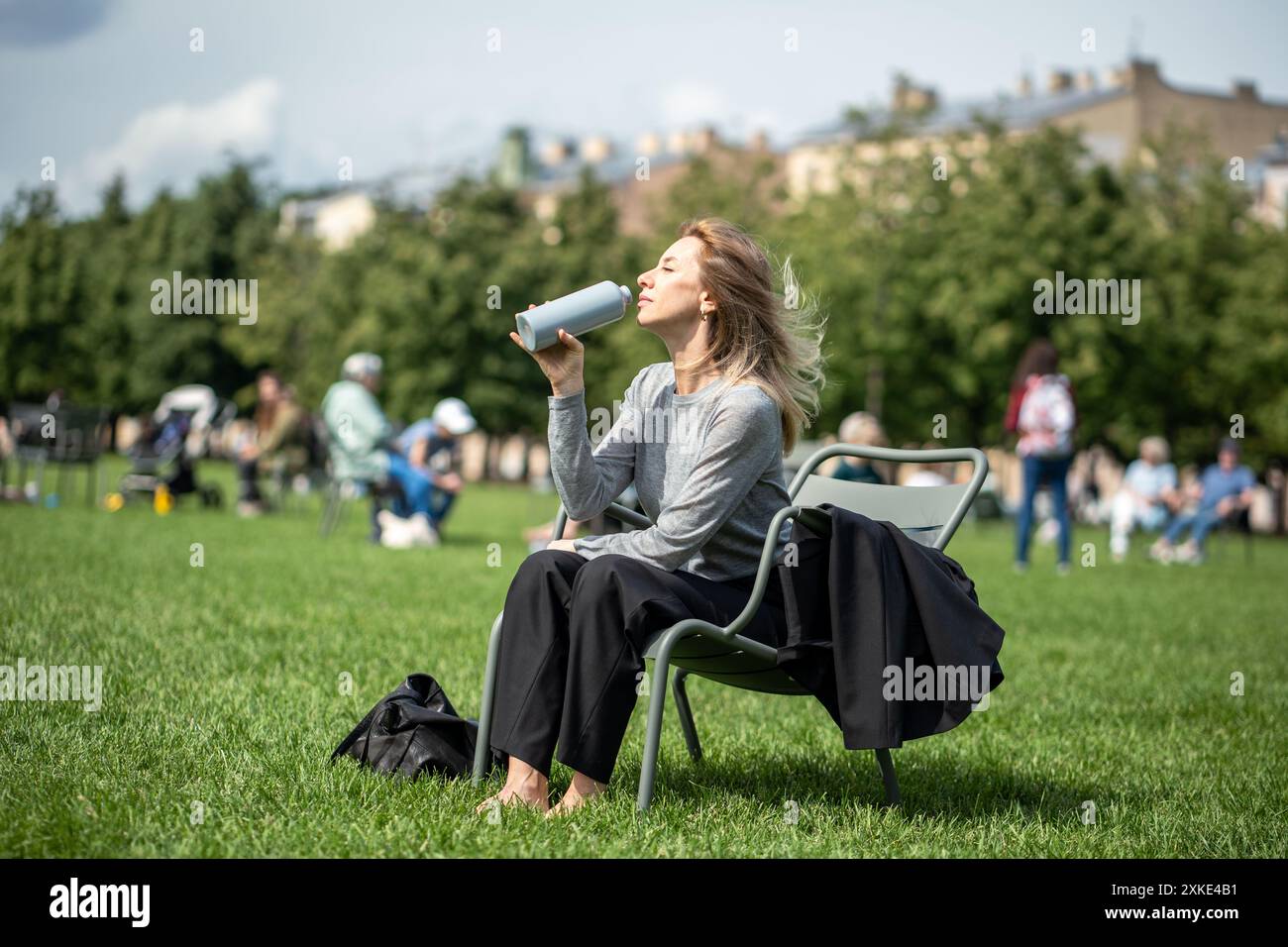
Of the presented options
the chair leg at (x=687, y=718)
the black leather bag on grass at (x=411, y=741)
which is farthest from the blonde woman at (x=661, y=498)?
the chair leg at (x=687, y=718)

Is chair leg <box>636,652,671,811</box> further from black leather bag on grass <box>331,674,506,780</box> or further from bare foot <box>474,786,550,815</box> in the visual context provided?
black leather bag on grass <box>331,674,506,780</box>

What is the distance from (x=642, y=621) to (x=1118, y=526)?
1767cm

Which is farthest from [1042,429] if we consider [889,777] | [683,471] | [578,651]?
[578,651]

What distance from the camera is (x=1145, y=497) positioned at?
816 inches

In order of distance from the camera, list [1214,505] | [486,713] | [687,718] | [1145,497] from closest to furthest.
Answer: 1. [486,713]
2. [687,718]
3. [1214,505]
4. [1145,497]

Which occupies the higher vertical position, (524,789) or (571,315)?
(571,315)

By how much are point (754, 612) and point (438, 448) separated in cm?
1302

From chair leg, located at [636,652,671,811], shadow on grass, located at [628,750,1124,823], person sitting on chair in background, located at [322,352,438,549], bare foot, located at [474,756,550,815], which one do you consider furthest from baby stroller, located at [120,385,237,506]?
chair leg, located at [636,652,671,811]

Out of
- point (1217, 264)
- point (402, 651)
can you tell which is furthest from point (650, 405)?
point (1217, 264)

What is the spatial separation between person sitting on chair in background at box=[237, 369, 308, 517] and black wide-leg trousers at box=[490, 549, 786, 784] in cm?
1478

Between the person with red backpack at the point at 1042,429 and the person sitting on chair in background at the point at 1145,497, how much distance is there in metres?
5.88

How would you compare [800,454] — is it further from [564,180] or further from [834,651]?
[564,180]

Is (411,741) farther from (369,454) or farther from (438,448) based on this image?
(438,448)

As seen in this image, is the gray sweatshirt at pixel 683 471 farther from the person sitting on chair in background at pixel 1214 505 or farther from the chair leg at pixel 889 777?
the person sitting on chair in background at pixel 1214 505
